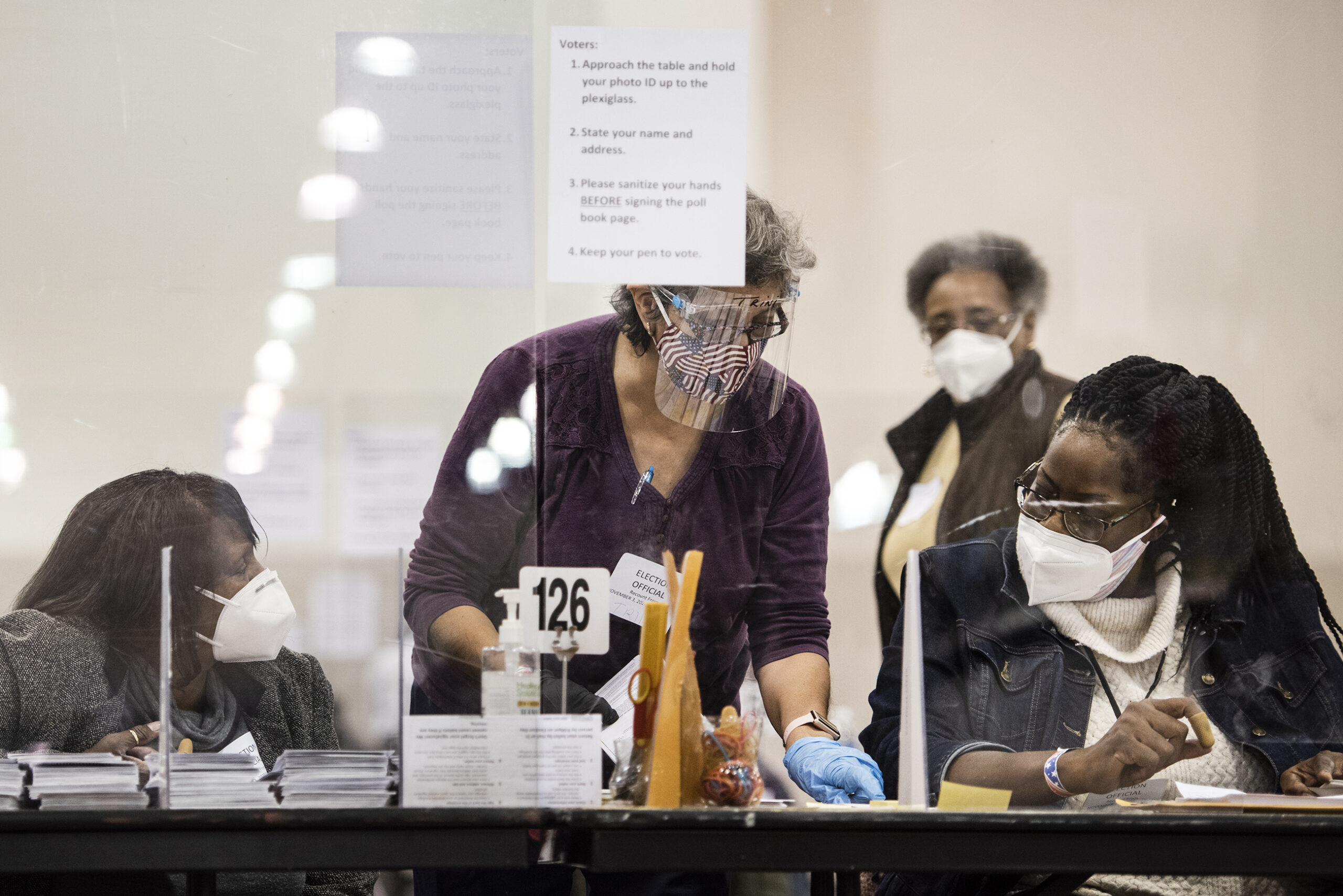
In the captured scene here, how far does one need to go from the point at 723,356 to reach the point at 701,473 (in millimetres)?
245

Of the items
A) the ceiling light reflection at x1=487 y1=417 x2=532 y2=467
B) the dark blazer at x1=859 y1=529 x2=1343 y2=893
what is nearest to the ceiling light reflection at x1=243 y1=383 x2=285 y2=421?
the ceiling light reflection at x1=487 y1=417 x2=532 y2=467

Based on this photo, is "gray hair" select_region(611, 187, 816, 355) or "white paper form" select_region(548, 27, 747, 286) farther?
"gray hair" select_region(611, 187, 816, 355)

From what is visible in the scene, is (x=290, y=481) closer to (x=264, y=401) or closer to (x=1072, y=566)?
(x=264, y=401)

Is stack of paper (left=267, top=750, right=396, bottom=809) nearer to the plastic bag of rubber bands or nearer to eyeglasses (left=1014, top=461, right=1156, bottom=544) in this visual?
the plastic bag of rubber bands

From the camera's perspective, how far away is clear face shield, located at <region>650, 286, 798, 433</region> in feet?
7.36

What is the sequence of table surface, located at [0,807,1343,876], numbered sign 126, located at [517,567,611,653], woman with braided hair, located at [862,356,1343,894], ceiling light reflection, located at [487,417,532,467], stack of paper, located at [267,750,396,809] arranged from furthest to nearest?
woman with braided hair, located at [862,356,1343,894], ceiling light reflection, located at [487,417,532,467], numbered sign 126, located at [517,567,611,653], stack of paper, located at [267,750,396,809], table surface, located at [0,807,1343,876]

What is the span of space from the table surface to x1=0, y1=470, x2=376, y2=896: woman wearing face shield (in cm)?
46

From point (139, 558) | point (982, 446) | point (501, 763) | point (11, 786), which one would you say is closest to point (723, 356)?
point (982, 446)

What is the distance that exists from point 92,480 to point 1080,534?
1.93m

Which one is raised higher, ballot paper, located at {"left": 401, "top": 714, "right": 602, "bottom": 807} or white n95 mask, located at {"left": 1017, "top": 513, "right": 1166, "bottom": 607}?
white n95 mask, located at {"left": 1017, "top": 513, "right": 1166, "bottom": 607}

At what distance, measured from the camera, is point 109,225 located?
2.17 m

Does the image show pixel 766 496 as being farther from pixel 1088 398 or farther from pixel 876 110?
pixel 876 110

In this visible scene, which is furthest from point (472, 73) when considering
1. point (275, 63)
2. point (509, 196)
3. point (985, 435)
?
point (985, 435)

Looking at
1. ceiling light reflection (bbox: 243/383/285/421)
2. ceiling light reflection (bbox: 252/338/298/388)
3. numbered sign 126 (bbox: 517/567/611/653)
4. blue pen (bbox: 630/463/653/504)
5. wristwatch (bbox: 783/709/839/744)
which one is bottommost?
wristwatch (bbox: 783/709/839/744)
